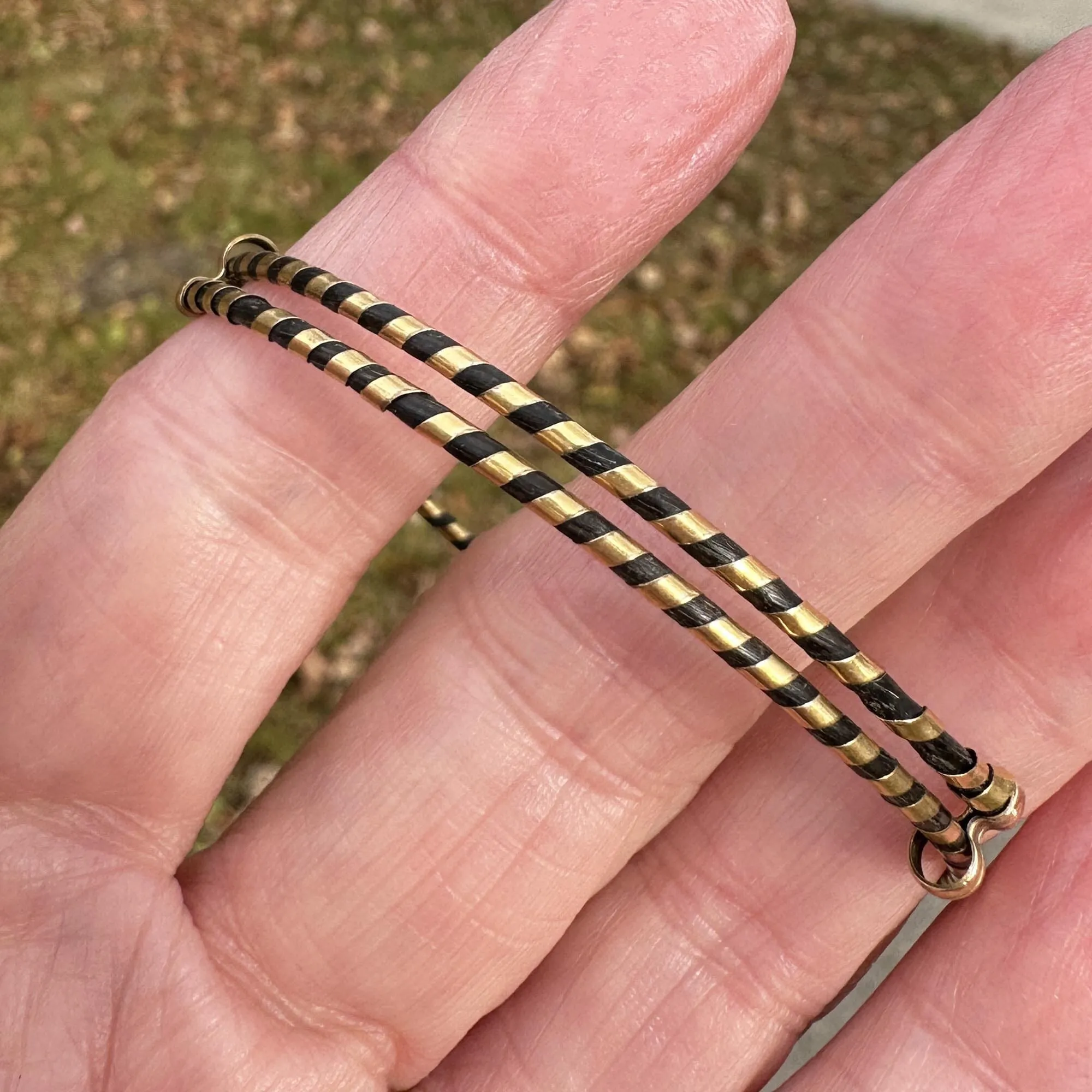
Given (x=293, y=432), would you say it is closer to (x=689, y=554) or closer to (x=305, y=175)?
(x=689, y=554)

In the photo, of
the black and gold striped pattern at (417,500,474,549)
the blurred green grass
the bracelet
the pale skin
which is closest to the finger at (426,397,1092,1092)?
the pale skin

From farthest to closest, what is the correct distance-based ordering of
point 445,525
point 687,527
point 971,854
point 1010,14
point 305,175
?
point 1010,14 < point 305,175 < point 445,525 < point 971,854 < point 687,527

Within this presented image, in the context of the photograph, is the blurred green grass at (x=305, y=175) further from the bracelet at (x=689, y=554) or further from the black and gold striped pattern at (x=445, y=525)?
the bracelet at (x=689, y=554)

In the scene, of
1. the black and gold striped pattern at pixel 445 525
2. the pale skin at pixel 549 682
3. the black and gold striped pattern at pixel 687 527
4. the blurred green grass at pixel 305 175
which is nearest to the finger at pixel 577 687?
the pale skin at pixel 549 682

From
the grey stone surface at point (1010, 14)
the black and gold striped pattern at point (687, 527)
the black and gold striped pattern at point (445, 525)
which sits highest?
the grey stone surface at point (1010, 14)

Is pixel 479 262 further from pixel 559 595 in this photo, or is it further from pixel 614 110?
pixel 559 595

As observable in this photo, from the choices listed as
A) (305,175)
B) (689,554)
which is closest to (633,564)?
(689,554)

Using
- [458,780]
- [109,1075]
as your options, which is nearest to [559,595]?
[458,780]
